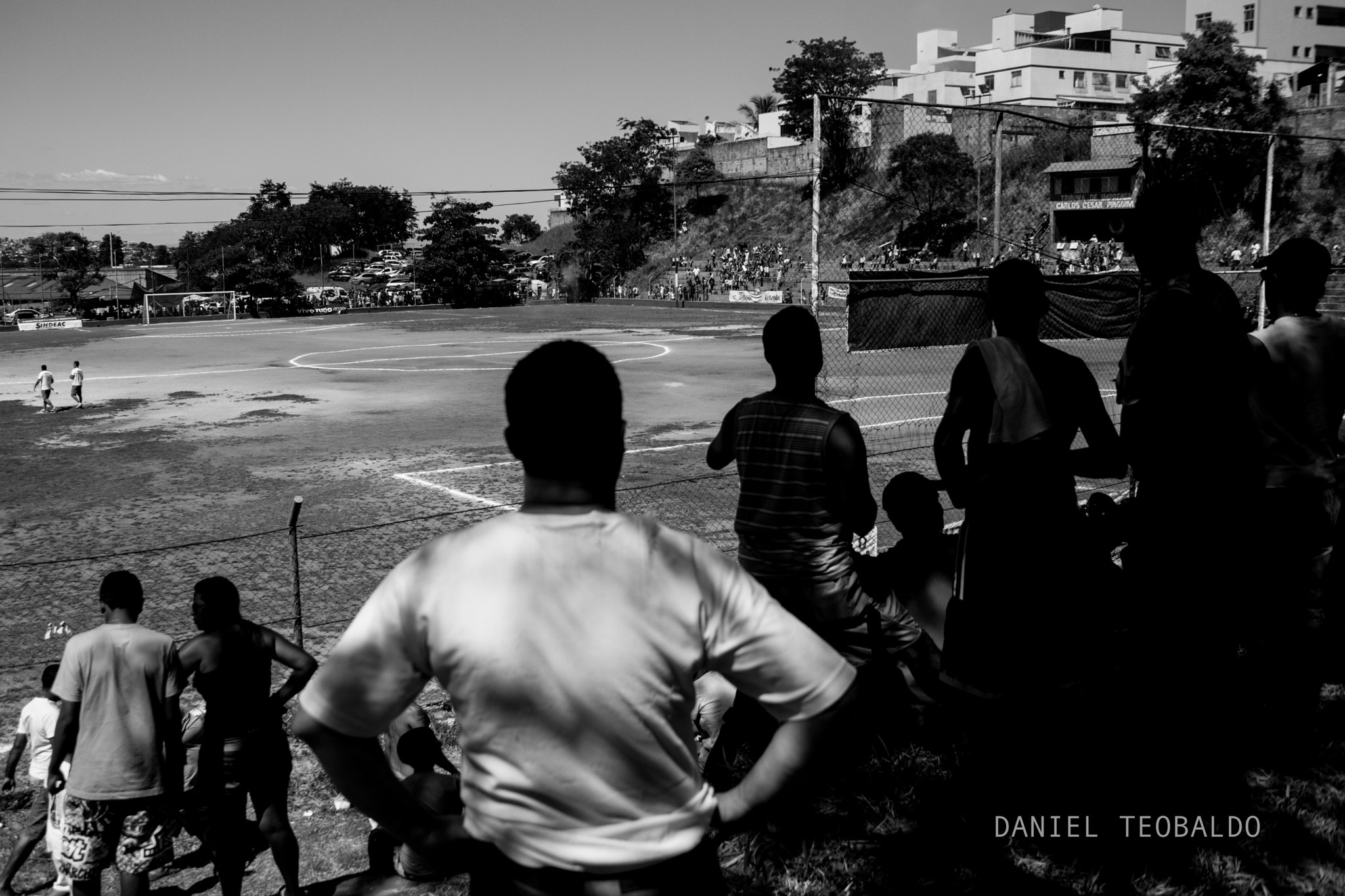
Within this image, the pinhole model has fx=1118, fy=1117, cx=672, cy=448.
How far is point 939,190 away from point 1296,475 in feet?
141

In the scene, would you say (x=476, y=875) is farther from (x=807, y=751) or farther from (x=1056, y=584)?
(x=1056, y=584)

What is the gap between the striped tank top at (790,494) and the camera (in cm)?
414

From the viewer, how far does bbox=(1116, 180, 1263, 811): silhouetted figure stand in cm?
384

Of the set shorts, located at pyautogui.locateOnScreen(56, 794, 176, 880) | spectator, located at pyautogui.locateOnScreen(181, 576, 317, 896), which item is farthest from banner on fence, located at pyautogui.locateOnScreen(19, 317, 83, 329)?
shorts, located at pyautogui.locateOnScreen(56, 794, 176, 880)

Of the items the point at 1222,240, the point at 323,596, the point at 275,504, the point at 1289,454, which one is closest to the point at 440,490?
the point at 275,504

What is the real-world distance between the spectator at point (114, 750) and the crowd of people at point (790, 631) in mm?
12

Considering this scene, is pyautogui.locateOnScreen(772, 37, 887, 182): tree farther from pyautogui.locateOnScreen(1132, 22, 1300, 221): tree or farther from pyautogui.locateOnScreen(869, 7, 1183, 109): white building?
pyautogui.locateOnScreen(1132, 22, 1300, 221): tree

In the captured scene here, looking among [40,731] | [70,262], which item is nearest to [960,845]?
[40,731]

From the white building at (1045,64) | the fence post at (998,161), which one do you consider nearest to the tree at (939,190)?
the fence post at (998,161)

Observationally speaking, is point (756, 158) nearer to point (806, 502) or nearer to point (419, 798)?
point (806, 502)

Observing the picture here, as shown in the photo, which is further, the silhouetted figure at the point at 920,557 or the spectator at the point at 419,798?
the silhouetted figure at the point at 920,557

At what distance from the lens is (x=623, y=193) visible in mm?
91938

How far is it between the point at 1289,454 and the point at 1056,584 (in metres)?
1.49

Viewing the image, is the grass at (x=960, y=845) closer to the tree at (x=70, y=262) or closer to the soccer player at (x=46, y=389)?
the soccer player at (x=46, y=389)
